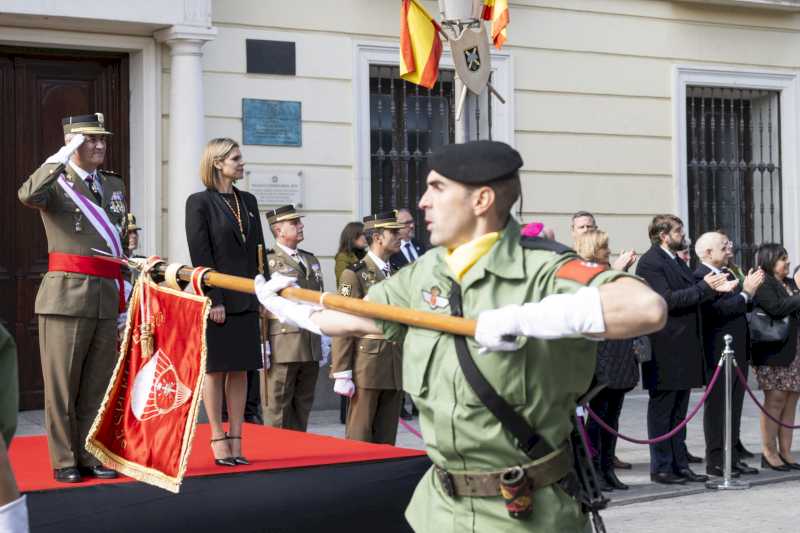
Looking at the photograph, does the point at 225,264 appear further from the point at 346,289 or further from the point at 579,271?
the point at 579,271

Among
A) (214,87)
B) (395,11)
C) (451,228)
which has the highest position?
(395,11)

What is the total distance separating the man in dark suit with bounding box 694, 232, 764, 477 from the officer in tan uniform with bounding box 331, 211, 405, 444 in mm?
2271

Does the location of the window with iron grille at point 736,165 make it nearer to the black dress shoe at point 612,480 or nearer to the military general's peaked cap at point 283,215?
the black dress shoe at point 612,480

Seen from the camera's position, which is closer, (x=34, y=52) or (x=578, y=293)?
(x=578, y=293)

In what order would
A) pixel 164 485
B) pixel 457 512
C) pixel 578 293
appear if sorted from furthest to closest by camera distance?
pixel 164 485 < pixel 457 512 < pixel 578 293

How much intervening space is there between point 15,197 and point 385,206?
142 inches

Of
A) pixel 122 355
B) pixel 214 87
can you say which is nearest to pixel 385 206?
pixel 214 87

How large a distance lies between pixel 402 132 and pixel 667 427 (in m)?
5.31

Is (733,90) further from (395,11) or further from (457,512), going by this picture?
(457,512)

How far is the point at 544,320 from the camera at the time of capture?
3.52 metres

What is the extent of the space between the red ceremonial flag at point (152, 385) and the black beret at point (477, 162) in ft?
7.71

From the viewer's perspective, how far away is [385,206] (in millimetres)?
13523

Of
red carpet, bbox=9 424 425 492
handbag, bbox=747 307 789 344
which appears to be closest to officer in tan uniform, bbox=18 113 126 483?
red carpet, bbox=9 424 425 492

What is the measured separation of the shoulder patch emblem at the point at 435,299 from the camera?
3871mm
